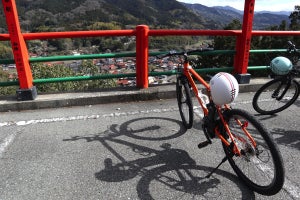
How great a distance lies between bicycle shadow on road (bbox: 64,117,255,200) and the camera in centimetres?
272

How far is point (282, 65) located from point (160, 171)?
2727 mm

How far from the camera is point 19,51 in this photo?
462 cm

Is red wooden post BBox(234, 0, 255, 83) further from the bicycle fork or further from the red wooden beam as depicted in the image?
the bicycle fork

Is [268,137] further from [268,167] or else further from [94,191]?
[94,191]

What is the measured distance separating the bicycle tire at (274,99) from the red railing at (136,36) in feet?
3.64

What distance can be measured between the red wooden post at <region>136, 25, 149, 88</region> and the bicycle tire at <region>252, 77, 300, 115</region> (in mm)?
2131

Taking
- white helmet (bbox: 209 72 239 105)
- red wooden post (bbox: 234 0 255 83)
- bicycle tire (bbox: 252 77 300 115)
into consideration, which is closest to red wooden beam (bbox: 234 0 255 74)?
red wooden post (bbox: 234 0 255 83)

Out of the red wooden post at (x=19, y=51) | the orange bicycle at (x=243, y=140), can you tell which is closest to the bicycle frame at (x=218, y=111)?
the orange bicycle at (x=243, y=140)

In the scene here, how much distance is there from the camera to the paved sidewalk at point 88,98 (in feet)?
16.2

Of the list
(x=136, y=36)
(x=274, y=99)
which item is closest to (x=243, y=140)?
(x=274, y=99)

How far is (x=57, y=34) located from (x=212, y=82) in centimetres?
325

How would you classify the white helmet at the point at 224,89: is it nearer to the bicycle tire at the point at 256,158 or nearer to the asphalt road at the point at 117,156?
the bicycle tire at the point at 256,158

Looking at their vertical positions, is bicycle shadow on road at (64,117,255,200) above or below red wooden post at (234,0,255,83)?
below

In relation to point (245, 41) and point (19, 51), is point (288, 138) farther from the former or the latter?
point (19, 51)
